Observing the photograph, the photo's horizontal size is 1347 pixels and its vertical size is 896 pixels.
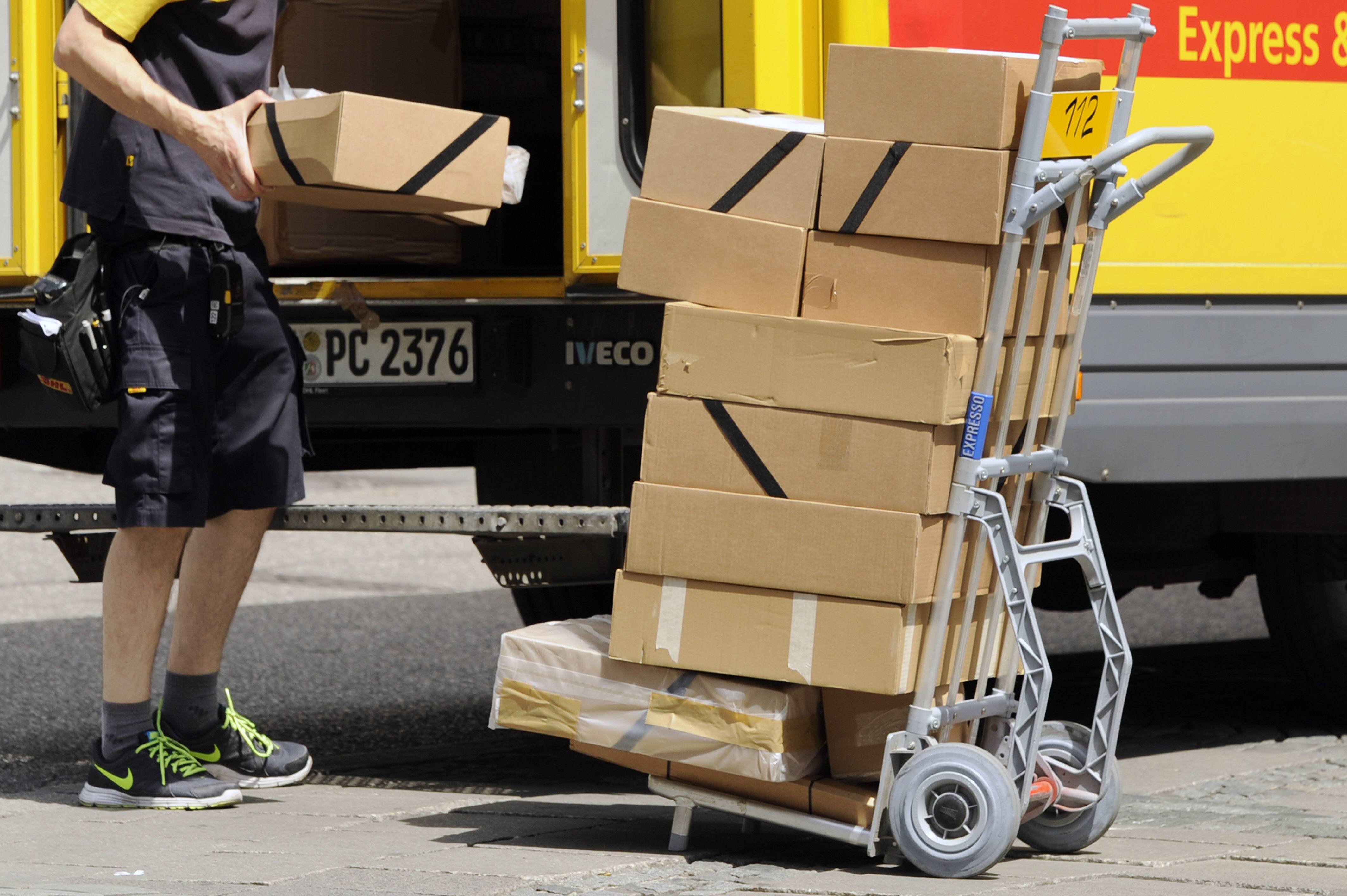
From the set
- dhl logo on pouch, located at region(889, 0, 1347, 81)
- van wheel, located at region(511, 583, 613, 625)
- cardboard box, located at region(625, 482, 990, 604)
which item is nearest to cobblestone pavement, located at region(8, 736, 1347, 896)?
cardboard box, located at region(625, 482, 990, 604)

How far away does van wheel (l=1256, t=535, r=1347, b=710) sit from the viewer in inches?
216

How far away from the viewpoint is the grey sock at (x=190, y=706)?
454 centimetres

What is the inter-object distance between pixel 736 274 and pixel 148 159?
4.38ft

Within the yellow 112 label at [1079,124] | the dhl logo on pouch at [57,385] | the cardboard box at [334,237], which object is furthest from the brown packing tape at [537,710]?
the cardboard box at [334,237]

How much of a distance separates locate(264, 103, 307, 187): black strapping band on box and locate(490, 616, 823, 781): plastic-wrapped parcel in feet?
3.21

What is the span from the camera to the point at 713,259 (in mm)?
3750

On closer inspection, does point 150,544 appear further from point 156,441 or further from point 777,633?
point 777,633

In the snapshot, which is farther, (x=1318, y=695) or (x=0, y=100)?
(x=1318, y=695)

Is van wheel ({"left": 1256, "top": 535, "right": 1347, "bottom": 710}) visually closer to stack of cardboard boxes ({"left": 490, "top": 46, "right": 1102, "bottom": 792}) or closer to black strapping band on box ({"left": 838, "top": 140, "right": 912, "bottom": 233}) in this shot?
stack of cardboard boxes ({"left": 490, "top": 46, "right": 1102, "bottom": 792})

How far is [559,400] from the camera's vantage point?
463 cm

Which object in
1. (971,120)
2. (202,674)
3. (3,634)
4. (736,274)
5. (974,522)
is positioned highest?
(971,120)

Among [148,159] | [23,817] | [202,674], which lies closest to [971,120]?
[148,159]

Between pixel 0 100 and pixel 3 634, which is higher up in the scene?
pixel 0 100

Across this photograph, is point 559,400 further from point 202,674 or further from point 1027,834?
point 1027,834
